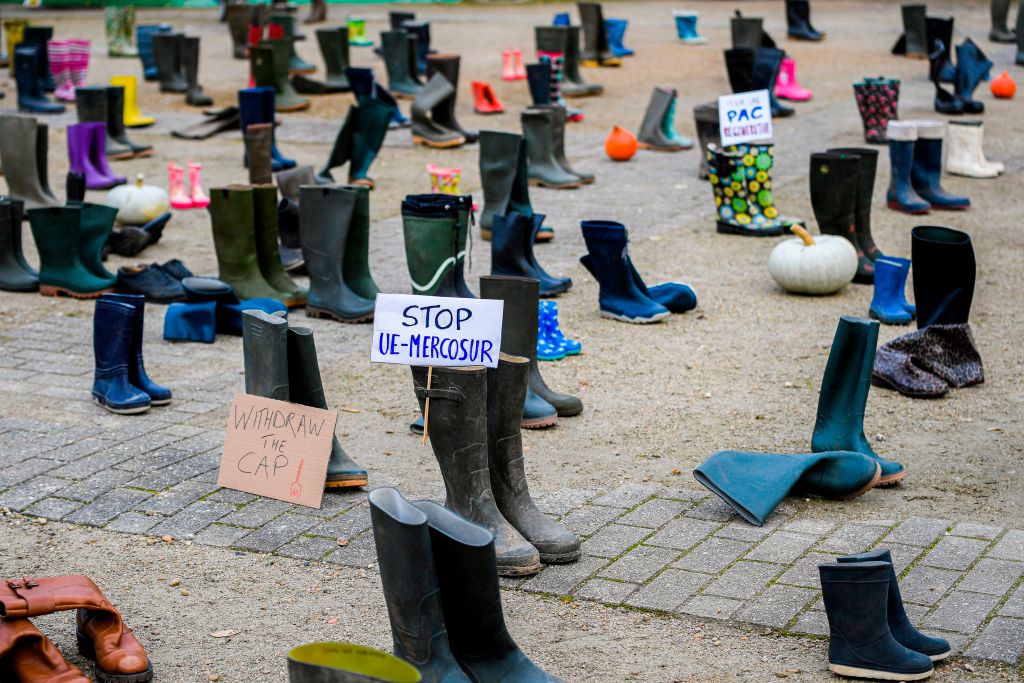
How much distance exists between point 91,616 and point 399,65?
13954mm

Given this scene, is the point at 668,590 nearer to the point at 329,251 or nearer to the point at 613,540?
the point at 613,540

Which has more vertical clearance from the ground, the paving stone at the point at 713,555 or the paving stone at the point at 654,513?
the paving stone at the point at 713,555

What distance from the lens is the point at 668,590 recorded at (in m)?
4.41

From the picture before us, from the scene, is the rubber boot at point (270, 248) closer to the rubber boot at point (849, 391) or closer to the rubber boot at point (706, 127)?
the rubber boot at point (849, 391)

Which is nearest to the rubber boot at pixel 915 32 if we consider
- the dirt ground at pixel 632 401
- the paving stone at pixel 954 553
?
the dirt ground at pixel 632 401

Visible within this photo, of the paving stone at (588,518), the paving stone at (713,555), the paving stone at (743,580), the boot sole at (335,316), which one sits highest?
the paving stone at (743,580)

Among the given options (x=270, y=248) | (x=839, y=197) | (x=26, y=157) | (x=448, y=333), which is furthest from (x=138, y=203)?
(x=448, y=333)

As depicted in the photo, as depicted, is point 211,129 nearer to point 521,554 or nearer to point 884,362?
point 884,362

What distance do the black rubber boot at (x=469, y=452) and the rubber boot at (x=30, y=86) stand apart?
12.8m

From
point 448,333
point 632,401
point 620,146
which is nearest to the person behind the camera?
point 448,333

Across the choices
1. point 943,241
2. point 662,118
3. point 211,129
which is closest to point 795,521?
point 943,241

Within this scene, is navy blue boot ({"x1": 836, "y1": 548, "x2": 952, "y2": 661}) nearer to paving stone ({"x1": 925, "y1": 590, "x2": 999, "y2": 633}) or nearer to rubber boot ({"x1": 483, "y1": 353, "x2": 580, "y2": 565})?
paving stone ({"x1": 925, "y1": 590, "x2": 999, "y2": 633})

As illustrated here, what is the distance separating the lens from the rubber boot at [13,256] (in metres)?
8.37

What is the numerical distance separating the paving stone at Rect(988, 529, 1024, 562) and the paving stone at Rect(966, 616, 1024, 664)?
482 millimetres
